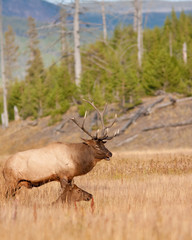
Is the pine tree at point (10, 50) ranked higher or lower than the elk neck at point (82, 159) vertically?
higher

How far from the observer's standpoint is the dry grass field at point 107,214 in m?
4.42

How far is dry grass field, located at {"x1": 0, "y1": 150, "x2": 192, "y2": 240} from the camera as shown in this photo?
4422mm

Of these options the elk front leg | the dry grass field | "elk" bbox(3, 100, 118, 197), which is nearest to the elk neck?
"elk" bbox(3, 100, 118, 197)

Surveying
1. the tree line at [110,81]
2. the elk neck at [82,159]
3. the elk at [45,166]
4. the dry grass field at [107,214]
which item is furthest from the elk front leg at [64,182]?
the tree line at [110,81]

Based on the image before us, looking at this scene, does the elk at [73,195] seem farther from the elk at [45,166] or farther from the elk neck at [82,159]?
the elk neck at [82,159]

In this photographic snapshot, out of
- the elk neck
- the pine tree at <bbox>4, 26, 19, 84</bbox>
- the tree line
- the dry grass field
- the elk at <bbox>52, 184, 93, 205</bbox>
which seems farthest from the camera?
the pine tree at <bbox>4, 26, 19, 84</bbox>

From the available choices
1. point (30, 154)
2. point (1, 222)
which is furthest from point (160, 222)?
point (30, 154)

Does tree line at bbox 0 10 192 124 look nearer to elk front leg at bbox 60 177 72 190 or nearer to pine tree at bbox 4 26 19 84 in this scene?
pine tree at bbox 4 26 19 84

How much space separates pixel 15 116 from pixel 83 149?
139 feet

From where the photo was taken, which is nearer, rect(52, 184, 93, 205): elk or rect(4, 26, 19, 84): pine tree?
rect(52, 184, 93, 205): elk

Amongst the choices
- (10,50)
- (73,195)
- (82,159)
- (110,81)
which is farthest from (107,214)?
(10,50)

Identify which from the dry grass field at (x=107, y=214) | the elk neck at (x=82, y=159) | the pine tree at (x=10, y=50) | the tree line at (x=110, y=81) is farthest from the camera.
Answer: the pine tree at (x=10, y=50)

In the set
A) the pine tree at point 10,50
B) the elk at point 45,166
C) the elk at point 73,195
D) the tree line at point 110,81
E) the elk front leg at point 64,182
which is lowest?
the elk at point 73,195

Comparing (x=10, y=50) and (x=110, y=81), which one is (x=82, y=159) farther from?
(x=10, y=50)
